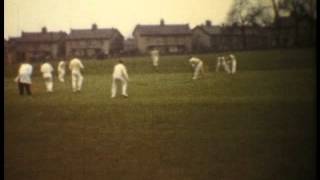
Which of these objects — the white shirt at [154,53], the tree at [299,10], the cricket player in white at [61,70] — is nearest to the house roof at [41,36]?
the cricket player in white at [61,70]

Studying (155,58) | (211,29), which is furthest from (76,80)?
(211,29)

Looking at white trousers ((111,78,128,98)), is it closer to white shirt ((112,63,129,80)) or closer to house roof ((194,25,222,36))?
white shirt ((112,63,129,80))

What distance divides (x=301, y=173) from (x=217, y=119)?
1.60 feet

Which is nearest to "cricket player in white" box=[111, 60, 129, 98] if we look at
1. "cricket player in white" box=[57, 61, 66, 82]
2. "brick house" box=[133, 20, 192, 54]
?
"brick house" box=[133, 20, 192, 54]

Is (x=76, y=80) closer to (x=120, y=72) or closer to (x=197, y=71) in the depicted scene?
(x=120, y=72)

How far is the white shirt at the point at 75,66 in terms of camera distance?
178 inches

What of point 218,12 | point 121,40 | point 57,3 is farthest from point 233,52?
point 57,3

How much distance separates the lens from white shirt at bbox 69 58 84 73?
4523 millimetres

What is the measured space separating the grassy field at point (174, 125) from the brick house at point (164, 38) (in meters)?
0.06

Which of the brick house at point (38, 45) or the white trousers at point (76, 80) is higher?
the brick house at point (38, 45)

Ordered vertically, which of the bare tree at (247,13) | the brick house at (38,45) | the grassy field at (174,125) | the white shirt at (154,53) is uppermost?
the bare tree at (247,13)

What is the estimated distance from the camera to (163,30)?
4.56 meters

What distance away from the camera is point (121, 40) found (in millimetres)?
4555

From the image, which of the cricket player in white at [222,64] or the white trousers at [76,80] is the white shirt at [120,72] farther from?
the cricket player in white at [222,64]
